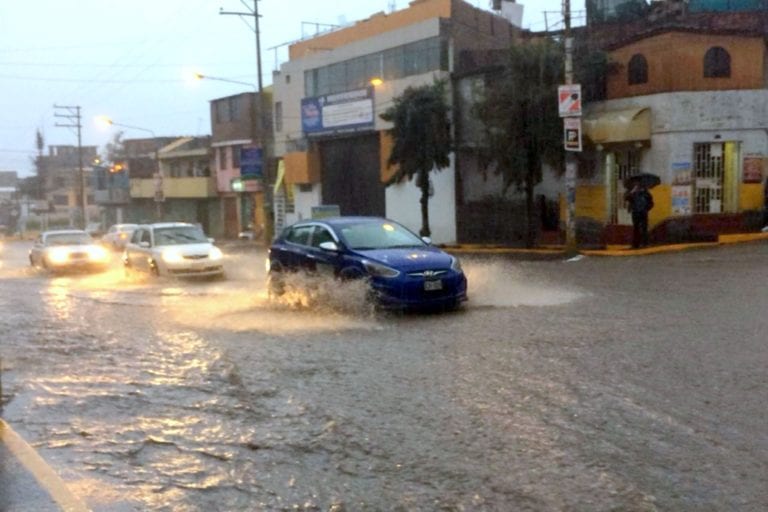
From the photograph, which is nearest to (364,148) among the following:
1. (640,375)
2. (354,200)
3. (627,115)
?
(354,200)

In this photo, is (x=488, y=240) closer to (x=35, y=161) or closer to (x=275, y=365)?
(x=275, y=365)

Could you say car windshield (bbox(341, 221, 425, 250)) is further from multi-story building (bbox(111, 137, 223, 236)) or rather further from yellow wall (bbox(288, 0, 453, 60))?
multi-story building (bbox(111, 137, 223, 236))

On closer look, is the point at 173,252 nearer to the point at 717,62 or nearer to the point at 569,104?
the point at 569,104

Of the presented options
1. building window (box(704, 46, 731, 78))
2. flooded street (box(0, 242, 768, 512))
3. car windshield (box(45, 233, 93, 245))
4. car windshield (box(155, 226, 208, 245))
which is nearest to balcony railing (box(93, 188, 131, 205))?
car windshield (box(45, 233, 93, 245))

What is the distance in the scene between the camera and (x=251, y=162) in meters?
41.4

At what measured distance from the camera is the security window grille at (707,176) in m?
24.8

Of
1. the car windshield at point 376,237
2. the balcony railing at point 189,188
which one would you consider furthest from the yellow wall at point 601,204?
the balcony railing at point 189,188

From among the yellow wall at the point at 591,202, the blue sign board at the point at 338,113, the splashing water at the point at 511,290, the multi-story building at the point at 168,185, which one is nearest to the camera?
the splashing water at the point at 511,290

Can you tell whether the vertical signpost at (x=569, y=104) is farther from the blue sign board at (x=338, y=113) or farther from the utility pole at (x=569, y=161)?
the blue sign board at (x=338, y=113)

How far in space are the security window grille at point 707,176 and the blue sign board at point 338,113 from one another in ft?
51.0

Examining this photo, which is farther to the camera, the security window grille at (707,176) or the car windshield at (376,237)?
the security window grille at (707,176)

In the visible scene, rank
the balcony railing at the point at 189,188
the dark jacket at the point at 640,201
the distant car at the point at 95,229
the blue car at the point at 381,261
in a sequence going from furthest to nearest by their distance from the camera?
the distant car at the point at 95,229 → the balcony railing at the point at 189,188 → the dark jacket at the point at 640,201 → the blue car at the point at 381,261

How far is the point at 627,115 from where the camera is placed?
25.3 meters

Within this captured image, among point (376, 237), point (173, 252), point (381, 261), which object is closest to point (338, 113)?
point (173, 252)
